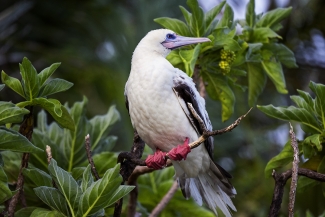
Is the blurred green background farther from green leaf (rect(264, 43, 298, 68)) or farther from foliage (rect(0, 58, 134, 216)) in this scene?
foliage (rect(0, 58, 134, 216))

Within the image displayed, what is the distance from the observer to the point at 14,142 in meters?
4.53

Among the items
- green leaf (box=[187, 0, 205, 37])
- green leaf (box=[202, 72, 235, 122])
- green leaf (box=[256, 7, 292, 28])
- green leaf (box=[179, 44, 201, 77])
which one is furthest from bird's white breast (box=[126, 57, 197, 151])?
green leaf (box=[256, 7, 292, 28])

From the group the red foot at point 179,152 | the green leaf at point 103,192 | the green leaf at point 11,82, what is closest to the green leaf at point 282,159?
the red foot at point 179,152

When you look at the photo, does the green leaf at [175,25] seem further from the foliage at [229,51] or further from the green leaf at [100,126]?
the green leaf at [100,126]

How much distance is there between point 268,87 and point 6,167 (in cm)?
614

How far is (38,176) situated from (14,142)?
1.23 ft

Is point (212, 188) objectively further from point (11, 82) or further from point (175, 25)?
point (11, 82)

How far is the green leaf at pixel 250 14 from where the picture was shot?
619cm

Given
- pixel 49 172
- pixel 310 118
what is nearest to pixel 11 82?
pixel 49 172

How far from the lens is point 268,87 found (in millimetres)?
11109

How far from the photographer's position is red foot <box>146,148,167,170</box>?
5.24 meters

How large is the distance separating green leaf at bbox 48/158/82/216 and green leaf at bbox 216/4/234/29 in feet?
6.96

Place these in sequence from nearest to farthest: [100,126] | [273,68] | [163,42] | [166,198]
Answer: [163,42]
[166,198]
[273,68]
[100,126]

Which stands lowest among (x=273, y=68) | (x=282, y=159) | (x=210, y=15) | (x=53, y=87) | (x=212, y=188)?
(x=212, y=188)
